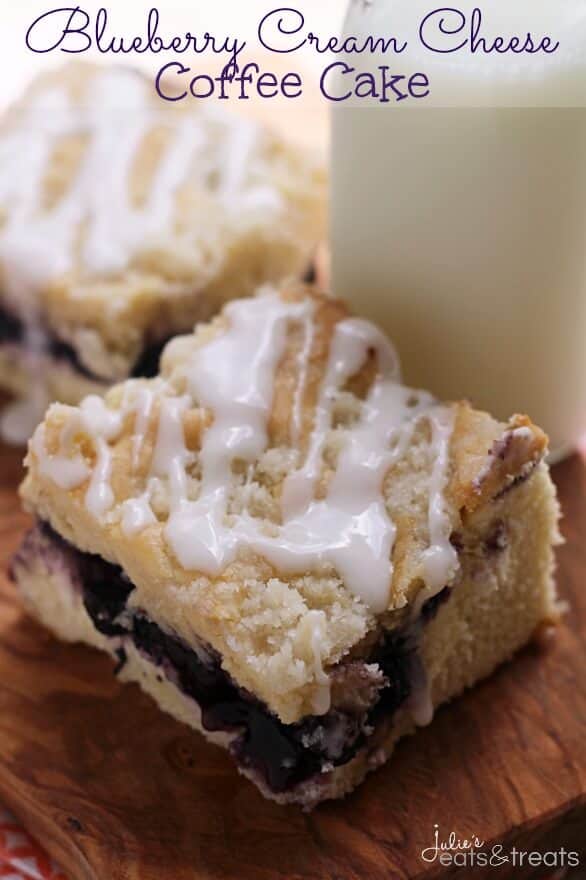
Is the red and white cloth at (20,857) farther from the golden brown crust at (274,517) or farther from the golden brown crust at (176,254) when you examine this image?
the golden brown crust at (176,254)

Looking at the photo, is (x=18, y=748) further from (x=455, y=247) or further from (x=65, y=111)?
(x=65, y=111)

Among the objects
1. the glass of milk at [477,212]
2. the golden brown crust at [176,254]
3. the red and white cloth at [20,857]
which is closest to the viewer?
the red and white cloth at [20,857]

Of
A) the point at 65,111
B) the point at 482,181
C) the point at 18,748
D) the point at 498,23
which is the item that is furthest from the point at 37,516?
the point at 65,111

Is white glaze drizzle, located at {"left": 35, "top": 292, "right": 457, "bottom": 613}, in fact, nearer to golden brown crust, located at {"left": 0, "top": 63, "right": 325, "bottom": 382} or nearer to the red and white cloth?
golden brown crust, located at {"left": 0, "top": 63, "right": 325, "bottom": 382}

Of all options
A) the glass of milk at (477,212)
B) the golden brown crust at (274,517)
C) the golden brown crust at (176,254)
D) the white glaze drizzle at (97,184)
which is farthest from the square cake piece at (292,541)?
the white glaze drizzle at (97,184)

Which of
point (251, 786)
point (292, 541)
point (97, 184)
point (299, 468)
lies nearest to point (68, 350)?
point (97, 184)

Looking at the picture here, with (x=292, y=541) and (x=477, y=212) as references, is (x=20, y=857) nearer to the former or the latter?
(x=292, y=541)
